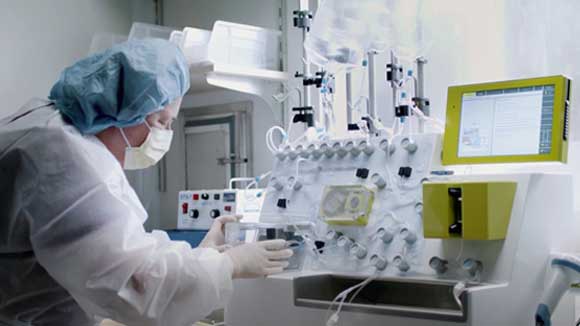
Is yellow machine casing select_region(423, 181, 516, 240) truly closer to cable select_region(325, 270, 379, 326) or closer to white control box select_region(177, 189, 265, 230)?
cable select_region(325, 270, 379, 326)

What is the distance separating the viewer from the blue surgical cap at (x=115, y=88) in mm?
1631

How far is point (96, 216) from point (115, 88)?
36cm

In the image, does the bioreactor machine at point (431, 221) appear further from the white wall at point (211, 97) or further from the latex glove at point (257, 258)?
the white wall at point (211, 97)

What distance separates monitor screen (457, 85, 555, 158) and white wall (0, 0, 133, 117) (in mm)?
2368

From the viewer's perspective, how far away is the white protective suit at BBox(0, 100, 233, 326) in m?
1.45

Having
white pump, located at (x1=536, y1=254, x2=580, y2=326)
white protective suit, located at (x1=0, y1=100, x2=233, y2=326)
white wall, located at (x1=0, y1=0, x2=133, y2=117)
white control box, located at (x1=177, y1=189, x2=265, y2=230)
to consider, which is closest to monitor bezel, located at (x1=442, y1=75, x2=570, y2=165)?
Result: white pump, located at (x1=536, y1=254, x2=580, y2=326)

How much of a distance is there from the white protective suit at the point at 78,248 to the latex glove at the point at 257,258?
0.33 ft

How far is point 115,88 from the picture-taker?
166 centimetres

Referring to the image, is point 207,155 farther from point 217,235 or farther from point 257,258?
point 257,258

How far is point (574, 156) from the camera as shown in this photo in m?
2.17

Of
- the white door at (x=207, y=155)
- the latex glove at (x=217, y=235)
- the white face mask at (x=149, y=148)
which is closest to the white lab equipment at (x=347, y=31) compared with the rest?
the latex glove at (x=217, y=235)

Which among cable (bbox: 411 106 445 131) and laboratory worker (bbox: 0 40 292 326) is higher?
cable (bbox: 411 106 445 131)

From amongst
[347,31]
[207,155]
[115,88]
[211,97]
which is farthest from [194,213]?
[115,88]

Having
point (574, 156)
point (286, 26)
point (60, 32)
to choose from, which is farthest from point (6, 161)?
point (60, 32)
